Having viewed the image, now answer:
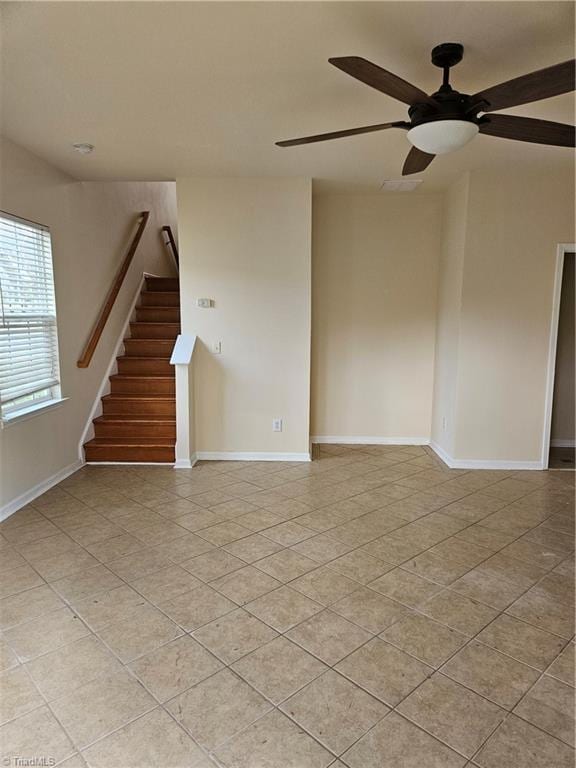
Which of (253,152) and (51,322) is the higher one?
(253,152)

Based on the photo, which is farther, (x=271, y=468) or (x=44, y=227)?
(x=271, y=468)

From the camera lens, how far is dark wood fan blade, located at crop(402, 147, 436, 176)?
2.60m

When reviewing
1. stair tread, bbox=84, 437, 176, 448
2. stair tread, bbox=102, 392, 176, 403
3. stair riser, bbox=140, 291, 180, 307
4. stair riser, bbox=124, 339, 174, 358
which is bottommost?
stair tread, bbox=84, 437, 176, 448

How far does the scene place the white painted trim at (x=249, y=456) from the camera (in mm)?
4652

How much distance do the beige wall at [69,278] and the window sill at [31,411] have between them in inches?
1.4

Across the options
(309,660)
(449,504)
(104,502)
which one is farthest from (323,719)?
(104,502)

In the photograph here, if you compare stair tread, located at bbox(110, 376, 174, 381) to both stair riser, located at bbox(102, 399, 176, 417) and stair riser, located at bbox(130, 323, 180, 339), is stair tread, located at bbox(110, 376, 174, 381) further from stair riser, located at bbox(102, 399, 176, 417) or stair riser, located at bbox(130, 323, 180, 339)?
stair riser, located at bbox(130, 323, 180, 339)

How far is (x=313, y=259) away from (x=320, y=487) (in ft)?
8.02

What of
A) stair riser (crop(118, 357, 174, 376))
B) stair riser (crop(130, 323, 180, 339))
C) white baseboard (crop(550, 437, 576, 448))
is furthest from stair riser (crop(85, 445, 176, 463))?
white baseboard (crop(550, 437, 576, 448))

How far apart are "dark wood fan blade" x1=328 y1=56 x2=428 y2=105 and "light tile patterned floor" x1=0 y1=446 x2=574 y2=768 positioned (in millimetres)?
2295

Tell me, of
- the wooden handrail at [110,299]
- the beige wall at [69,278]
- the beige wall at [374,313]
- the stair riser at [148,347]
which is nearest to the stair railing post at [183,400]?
the wooden handrail at [110,299]

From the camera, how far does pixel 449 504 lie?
Result: 3.60m

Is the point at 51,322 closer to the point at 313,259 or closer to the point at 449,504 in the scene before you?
the point at 313,259

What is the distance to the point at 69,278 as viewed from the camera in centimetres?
425
